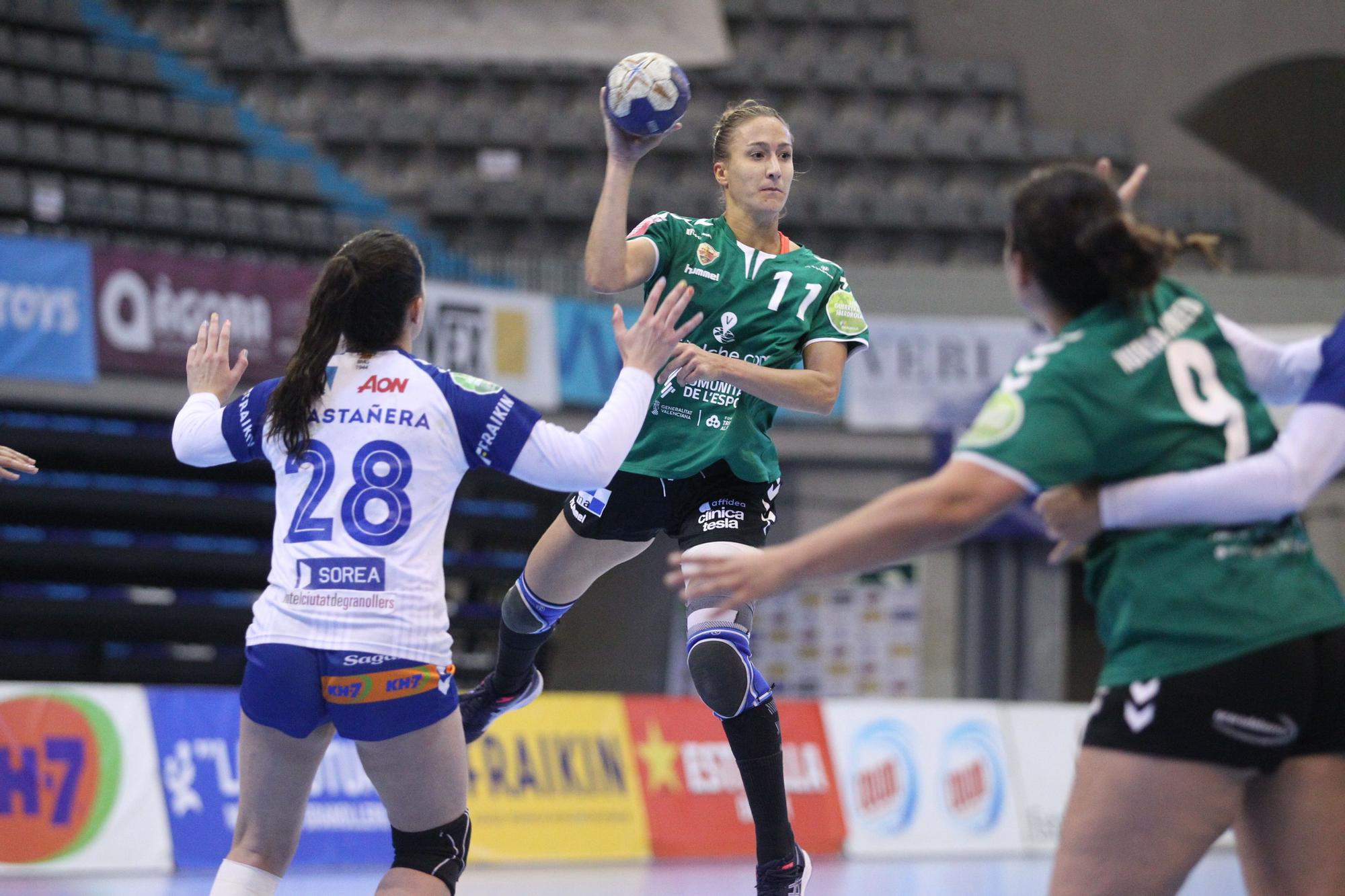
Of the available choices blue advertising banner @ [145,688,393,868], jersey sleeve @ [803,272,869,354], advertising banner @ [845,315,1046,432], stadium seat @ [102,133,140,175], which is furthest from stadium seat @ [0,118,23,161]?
jersey sleeve @ [803,272,869,354]

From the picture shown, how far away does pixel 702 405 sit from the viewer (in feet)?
15.2

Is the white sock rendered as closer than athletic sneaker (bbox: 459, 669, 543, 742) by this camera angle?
Yes

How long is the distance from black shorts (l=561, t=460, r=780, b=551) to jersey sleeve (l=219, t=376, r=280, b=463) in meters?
1.39

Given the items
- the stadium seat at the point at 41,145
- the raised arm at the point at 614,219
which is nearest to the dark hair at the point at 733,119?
the raised arm at the point at 614,219

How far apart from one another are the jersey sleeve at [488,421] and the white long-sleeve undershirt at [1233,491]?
1.37m

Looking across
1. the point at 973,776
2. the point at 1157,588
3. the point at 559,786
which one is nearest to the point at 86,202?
the point at 559,786

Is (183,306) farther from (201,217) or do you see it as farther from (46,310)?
(201,217)

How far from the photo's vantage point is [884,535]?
251 cm

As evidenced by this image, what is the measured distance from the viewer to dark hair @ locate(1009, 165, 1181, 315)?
262 cm

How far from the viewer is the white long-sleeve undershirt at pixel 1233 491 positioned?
251 centimetres

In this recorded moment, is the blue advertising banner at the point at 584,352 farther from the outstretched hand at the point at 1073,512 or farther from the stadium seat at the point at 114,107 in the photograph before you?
the outstretched hand at the point at 1073,512

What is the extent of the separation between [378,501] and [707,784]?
6839mm

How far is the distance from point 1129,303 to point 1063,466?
1.12ft

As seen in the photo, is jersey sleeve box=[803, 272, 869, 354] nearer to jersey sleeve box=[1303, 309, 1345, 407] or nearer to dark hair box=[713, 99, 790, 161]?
dark hair box=[713, 99, 790, 161]
